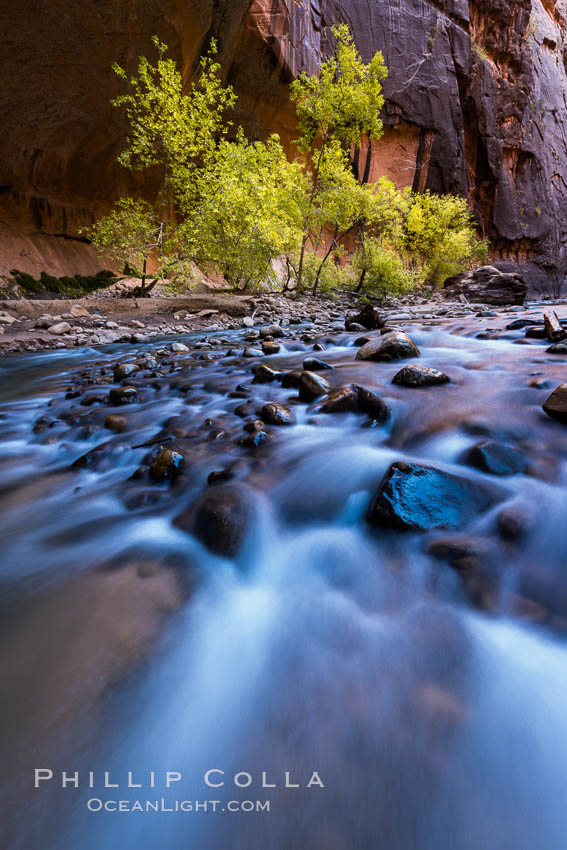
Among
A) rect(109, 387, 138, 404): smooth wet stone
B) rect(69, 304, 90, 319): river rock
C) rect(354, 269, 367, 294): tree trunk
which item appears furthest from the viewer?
rect(354, 269, 367, 294): tree trunk

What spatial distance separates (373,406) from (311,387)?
598 millimetres

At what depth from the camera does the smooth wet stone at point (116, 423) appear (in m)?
2.65

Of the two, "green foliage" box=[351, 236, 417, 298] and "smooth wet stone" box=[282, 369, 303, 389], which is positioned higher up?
"green foliage" box=[351, 236, 417, 298]

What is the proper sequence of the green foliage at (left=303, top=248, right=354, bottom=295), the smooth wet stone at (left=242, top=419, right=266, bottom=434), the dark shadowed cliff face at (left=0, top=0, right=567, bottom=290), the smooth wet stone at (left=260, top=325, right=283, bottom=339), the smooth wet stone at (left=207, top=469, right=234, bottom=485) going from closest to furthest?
1. the smooth wet stone at (left=207, top=469, right=234, bottom=485)
2. the smooth wet stone at (left=242, top=419, right=266, bottom=434)
3. the smooth wet stone at (left=260, top=325, right=283, bottom=339)
4. the dark shadowed cliff face at (left=0, top=0, right=567, bottom=290)
5. the green foliage at (left=303, top=248, right=354, bottom=295)

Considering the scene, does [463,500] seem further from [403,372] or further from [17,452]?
[17,452]

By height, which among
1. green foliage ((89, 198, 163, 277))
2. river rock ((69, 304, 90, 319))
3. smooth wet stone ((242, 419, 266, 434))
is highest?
green foliage ((89, 198, 163, 277))

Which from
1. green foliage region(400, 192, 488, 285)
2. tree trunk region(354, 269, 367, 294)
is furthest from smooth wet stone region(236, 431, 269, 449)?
green foliage region(400, 192, 488, 285)

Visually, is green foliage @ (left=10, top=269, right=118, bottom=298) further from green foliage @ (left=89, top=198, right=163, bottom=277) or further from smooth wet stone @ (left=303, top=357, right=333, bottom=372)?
smooth wet stone @ (left=303, top=357, right=333, bottom=372)

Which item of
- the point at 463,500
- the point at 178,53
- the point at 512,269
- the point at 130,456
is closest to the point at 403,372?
the point at 463,500

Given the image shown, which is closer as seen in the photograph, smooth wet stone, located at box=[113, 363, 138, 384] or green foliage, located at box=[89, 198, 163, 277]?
smooth wet stone, located at box=[113, 363, 138, 384]

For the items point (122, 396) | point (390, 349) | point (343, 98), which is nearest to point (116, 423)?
point (122, 396)

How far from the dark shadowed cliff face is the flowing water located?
1064 cm

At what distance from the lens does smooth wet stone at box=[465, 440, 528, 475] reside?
5.53 ft

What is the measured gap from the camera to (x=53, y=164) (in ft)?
38.2
